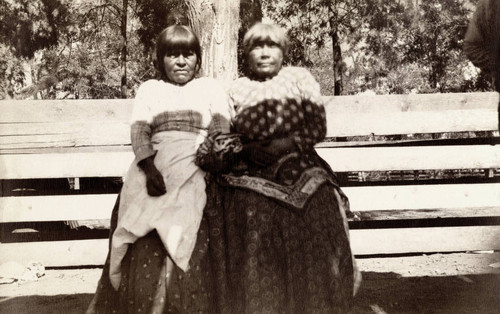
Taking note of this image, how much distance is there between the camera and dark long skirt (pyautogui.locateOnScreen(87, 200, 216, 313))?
8.41ft

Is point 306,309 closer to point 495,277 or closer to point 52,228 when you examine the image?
point 495,277

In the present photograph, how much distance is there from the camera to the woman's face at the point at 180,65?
9.37 feet

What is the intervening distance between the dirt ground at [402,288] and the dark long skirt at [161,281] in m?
1.65

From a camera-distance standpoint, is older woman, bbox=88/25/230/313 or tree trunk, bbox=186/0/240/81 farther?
tree trunk, bbox=186/0/240/81

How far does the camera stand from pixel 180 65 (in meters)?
2.88

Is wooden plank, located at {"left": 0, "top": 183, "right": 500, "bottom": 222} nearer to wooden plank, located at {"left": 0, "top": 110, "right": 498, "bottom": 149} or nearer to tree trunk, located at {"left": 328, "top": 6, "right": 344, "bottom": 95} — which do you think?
wooden plank, located at {"left": 0, "top": 110, "right": 498, "bottom": 149}

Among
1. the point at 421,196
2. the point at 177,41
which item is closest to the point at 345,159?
the point at 421,196

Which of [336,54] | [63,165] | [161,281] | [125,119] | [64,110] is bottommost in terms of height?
[161,281]

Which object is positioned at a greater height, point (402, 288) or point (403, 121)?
point (403, 121)

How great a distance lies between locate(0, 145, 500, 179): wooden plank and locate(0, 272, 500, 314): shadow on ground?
1053 mm

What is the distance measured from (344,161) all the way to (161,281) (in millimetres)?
2807

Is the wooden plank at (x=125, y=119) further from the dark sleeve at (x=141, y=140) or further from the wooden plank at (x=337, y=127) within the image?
the dark sleeve at (x=141, y=140)

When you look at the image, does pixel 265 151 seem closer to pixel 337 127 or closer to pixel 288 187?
pixel 288 187

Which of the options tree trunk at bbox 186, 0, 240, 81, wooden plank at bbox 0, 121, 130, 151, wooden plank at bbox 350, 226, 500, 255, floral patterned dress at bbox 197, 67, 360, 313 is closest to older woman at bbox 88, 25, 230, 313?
floral patterned dress at bbox 197, 67, 360, 313
